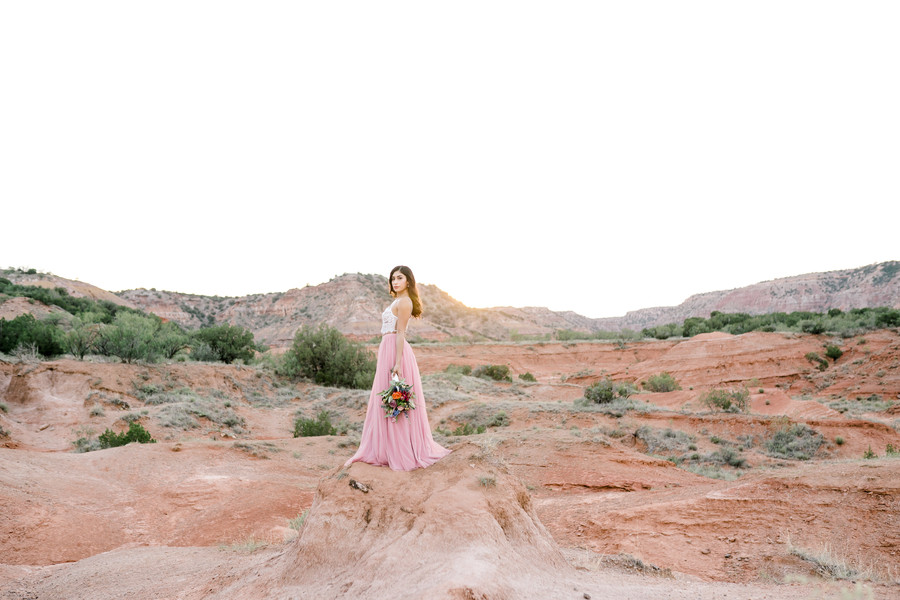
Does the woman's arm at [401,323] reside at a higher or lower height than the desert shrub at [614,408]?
higher

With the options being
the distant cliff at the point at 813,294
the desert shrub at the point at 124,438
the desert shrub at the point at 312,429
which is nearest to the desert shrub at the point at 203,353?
the desert shrub at the point at 312,429

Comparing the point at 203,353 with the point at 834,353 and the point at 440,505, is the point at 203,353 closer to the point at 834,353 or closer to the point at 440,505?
the point at 440,505

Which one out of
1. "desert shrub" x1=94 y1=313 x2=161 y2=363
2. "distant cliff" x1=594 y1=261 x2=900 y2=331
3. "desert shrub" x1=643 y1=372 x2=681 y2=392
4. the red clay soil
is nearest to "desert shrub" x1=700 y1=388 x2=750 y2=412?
the red clay soil

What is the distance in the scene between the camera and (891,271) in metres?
66.2

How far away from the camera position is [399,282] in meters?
5.37

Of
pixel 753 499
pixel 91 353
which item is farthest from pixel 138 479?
pixel 91 353

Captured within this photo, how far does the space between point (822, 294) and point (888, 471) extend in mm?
78843

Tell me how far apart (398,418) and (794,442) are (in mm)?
14581

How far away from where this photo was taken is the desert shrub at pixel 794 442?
14133 mm

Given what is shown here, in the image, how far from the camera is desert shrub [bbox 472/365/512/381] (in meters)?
32.1

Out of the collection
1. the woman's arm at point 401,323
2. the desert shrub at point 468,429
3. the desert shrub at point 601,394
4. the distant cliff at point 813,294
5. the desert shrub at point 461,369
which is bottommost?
the desert shrub at point 468,429

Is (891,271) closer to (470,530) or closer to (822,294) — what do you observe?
(822,294)

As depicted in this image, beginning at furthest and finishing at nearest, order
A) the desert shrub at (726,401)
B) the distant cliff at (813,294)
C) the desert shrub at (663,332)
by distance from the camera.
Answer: the distant cliff at (813,294), the desert shrub at (663,332), the desert shrub at (726,401)

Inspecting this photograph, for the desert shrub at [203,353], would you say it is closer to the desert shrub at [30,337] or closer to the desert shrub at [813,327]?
the desert shrub at [30,337]
